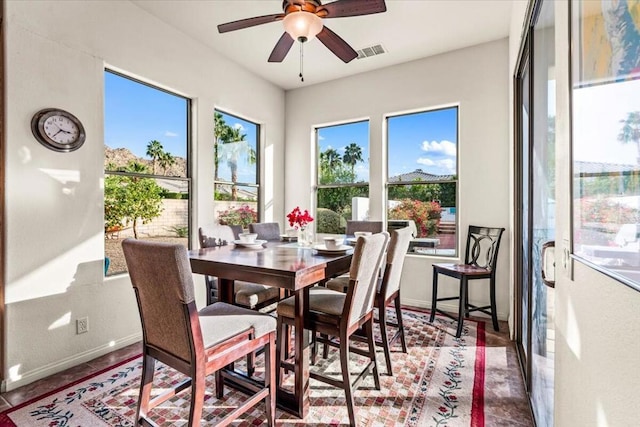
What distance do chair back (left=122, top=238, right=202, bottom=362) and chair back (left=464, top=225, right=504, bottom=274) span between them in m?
2.98

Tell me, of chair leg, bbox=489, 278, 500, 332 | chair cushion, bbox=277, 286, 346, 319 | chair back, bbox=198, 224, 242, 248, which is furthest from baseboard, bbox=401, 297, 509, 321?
chair back, bbox=198, 224, 242, 248

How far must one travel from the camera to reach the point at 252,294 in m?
2.52

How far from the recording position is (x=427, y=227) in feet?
13.2

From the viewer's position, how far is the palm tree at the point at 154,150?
3256 mm

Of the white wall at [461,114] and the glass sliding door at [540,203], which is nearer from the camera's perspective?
the glass sliding door at [540,203]

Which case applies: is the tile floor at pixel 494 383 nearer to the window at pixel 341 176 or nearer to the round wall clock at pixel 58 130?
the round wall clock at pixel 58 130

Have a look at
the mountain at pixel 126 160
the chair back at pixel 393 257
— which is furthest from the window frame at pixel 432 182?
the mountain at pixel 126 160

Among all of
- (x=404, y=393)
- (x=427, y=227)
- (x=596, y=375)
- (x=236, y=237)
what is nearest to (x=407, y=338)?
(x=404, y=393)

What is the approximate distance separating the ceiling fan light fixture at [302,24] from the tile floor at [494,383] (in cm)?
267

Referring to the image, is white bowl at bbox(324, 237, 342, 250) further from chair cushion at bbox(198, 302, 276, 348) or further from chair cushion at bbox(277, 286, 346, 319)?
chair cushion at bbox(198, 302, 276, 348)

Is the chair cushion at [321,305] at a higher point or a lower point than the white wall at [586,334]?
lower

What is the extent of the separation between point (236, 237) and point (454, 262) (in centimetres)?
251

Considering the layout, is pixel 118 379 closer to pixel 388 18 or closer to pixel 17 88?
pixel 17 88

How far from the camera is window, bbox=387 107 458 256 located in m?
3.88
